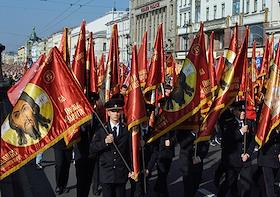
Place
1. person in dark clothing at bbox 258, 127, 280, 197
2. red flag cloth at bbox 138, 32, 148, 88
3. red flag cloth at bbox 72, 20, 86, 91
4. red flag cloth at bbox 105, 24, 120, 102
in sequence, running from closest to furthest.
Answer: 1. person in dark clothing at bbox 258, 127, 280, 197
2. red flag cloth at bbox 72, 20, 86, 91
3. red flag cloth at bbox 105, 24, 120, 102
4. red flag cloth at bbox 138, 32, 148, 88

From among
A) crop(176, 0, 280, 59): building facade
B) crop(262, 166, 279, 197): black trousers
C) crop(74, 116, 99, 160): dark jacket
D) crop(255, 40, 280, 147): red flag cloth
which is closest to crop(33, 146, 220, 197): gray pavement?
crop(74, 116, 99, 160): dark jacket

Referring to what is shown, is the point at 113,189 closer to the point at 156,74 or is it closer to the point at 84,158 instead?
the point at 84,158

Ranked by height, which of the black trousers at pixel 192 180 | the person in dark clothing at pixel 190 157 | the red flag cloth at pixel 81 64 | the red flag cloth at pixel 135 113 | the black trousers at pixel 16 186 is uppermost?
the red flag cloth at pixel 81 64

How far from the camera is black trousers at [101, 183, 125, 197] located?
6.57m

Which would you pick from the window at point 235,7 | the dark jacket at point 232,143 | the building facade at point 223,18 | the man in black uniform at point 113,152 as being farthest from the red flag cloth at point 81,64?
the window at point 235,7

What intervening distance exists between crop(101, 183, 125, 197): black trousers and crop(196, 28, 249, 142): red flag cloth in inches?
77.1

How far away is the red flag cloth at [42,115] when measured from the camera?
571cm

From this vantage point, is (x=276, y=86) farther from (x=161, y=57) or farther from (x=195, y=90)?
Result: (x=161, y=57)

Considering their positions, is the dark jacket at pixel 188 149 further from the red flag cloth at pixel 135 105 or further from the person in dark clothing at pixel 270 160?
the red flag cloth at pixel 135 105

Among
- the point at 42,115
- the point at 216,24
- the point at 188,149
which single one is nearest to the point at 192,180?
the point at 188,149

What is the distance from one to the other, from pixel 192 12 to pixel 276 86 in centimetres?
5767

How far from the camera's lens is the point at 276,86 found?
7.80 metres

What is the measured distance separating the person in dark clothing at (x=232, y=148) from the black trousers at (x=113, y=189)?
7.48 feet

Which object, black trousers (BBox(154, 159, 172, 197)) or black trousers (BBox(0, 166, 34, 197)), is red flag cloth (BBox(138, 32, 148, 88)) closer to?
black trousers (BBox(154, 159, 172, 197))
